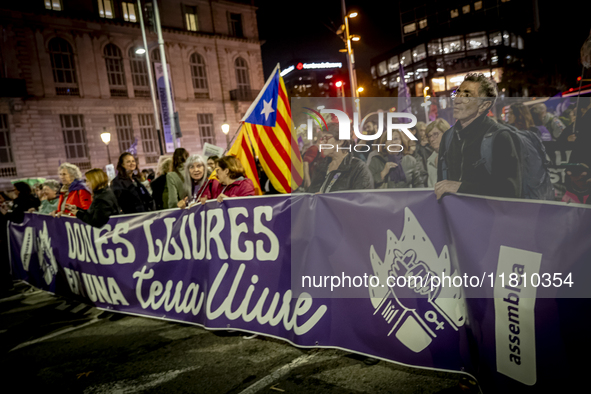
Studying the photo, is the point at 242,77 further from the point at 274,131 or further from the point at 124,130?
the point at 274,131

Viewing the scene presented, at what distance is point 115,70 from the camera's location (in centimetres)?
3244

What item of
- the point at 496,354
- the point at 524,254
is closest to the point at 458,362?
the point at 496,354

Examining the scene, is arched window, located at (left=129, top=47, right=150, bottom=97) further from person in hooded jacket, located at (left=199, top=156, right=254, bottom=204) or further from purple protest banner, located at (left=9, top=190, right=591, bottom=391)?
person in hooded jacket, located at (left=199, top=156, right=254, bottom=204)

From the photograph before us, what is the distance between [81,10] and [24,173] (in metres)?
13.8

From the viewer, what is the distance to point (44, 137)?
29.0 m

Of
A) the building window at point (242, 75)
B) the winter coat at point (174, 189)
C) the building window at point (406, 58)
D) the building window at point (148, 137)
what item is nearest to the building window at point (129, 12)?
the building window at point (148, 137)

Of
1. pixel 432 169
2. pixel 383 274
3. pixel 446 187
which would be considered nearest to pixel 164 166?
pixel 432 169

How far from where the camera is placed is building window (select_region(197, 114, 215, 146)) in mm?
36781

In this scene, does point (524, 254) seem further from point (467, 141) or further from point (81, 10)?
point (81, 10)

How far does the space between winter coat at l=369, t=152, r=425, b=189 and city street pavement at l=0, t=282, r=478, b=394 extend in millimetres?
3569

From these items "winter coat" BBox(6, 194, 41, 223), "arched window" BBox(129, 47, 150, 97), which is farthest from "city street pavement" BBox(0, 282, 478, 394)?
"arched window" BBox(129, 47, 150, 97)

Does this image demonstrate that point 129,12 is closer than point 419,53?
Yes

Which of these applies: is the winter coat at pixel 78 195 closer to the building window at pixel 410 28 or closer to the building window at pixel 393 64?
the building window at pixel 393 64

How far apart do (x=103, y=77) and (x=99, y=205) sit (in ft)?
102
